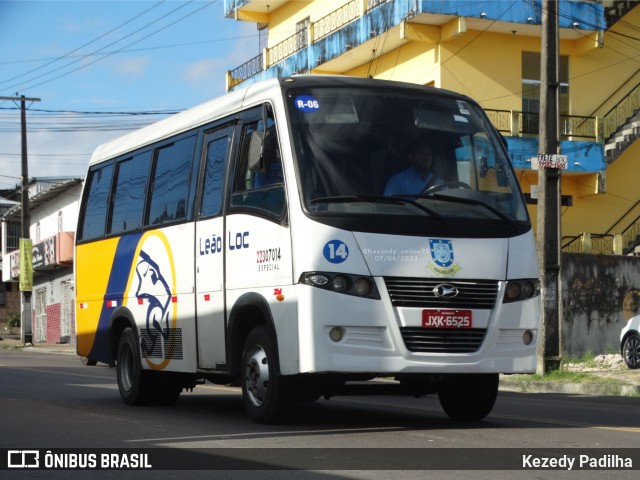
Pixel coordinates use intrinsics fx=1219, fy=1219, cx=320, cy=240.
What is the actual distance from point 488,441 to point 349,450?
4.34ft

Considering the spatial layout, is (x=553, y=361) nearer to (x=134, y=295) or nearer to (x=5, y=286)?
(x=134, y=295)

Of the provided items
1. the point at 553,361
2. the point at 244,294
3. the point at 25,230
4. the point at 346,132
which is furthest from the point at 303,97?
the point at 25,230

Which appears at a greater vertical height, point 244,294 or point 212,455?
point 244,294

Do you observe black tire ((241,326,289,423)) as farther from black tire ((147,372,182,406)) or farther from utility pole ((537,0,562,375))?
utility pole ((537,0,562,375))

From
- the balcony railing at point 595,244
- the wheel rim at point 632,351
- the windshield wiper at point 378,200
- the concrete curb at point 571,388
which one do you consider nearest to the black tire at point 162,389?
the windshield wiper at point 378,200

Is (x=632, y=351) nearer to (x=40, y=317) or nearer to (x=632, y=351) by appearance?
(x=632, y=351)

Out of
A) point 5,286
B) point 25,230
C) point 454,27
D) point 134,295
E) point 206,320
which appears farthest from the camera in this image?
point 5,286

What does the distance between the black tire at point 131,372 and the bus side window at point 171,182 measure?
1.49 metres

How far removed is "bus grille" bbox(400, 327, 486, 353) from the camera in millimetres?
10453

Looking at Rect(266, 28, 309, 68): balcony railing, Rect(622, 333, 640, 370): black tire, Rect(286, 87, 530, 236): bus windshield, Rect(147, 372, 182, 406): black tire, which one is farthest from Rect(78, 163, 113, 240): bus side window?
Rect(266, 28, 309, 68): balcony railing

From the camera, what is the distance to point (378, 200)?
1070cm

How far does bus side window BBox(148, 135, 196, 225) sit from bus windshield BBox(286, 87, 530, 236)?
8.11ft

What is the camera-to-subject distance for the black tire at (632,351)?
22.5 metres

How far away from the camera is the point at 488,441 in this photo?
992 cm
